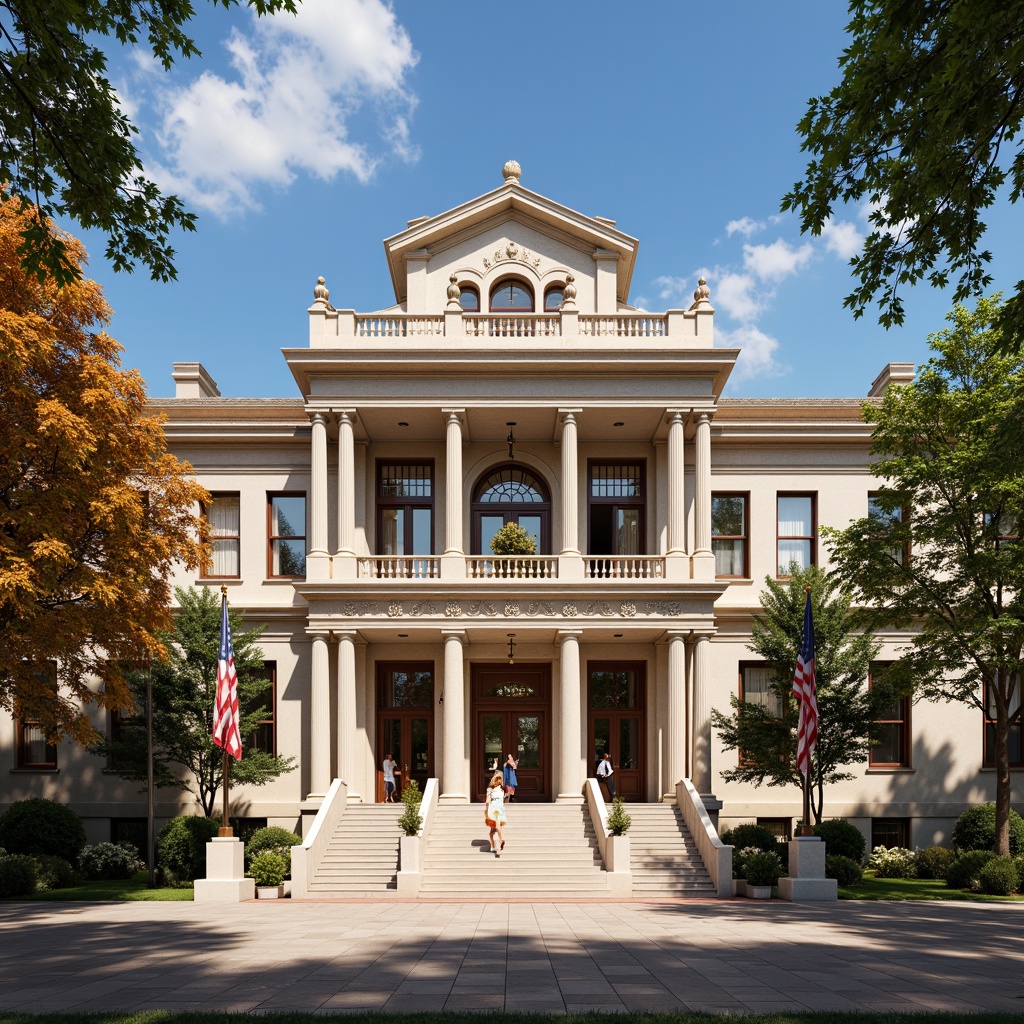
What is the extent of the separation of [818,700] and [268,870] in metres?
14.1

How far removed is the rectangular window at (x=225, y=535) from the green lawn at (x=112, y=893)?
9578mm

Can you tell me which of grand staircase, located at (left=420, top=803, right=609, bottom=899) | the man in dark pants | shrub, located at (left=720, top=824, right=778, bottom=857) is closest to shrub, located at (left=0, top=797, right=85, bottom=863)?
grand staircase, located at (left=420, top=803, right=609, bottom=899)

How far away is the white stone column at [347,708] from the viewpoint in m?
26.5

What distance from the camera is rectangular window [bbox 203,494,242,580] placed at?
30.5 meters

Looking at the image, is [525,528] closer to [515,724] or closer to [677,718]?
[515,724]

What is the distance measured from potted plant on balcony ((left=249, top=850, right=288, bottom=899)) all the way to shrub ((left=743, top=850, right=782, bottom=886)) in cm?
1045

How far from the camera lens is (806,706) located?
20.7 metres

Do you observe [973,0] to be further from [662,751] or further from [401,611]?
[662,751]

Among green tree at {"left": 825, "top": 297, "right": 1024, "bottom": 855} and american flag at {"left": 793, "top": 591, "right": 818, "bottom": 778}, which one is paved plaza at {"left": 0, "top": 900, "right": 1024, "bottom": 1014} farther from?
green tree at {"left": 825, "top": 297, "right": 1024, "bottom": 855}

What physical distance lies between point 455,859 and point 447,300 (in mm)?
16107

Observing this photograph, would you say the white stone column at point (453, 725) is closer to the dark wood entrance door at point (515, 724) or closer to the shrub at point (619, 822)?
the dark wood entrance door at point (515, 724)

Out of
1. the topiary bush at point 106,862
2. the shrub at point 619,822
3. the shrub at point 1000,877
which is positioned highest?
the shrub at point 619,822

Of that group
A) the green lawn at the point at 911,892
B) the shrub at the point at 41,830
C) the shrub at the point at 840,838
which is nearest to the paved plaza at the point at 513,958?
the green lawn at the point at 911,892

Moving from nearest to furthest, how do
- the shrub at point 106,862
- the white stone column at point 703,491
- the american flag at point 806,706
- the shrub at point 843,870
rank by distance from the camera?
the american flag at point 806,706 < the shrub at point 843,870 < the shrub at point 106,862 < the white stone column at point 703,491
